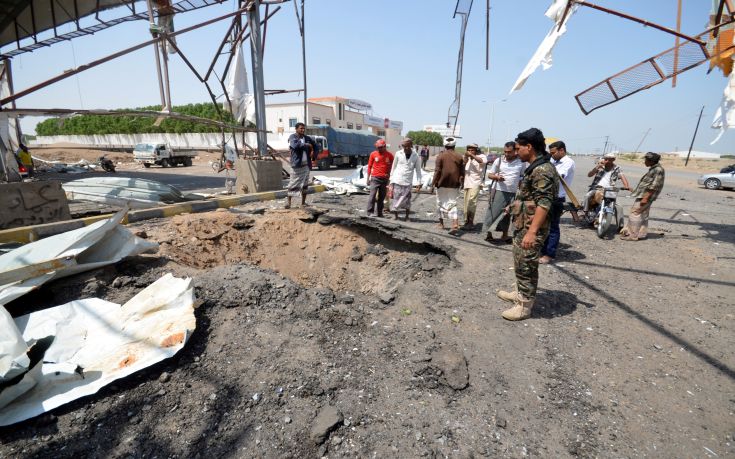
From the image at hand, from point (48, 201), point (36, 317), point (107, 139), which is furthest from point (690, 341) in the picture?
point (107, 139)

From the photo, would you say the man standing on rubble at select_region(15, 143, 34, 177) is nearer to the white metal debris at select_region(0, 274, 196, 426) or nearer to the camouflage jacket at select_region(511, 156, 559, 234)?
the white metal debris at select_region(0, 274, 196, 426)

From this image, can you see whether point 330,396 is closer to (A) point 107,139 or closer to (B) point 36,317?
(B) point 36,317

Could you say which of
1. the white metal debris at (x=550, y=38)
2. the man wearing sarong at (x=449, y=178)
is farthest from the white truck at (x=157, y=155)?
the white metal debris at (x=550, y=38)

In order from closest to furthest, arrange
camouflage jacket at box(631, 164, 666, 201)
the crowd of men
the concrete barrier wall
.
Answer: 1. the crowd of men
2. camouflage jacket at box(631, 164, 666, 201)
3. the concrete barrier wall

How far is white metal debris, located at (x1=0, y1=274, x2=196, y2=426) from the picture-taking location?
77.5 inches

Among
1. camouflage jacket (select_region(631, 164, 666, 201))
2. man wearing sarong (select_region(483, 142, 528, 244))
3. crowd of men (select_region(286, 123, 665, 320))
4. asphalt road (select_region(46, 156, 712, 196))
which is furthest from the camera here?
asphalt road (select_region(46, 156, 712, 196))

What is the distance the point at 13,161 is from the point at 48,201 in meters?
1.05

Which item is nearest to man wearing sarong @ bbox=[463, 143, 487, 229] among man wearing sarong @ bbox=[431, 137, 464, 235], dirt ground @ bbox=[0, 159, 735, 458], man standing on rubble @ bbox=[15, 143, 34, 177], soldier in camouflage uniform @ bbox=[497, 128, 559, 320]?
man wearing sarong @ bbox=[431, 137, 464, 235]

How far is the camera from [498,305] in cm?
351

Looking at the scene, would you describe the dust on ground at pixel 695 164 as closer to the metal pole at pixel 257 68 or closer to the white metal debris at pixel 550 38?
the white metal debris at pixel 550 38

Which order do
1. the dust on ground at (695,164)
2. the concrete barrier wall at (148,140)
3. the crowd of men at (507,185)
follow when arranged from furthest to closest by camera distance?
the concrete barrier wall at (148,140) < the dust on ground at (695,164) < the crowd of men at (507,185)

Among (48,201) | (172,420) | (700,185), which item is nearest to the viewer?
(172,420)

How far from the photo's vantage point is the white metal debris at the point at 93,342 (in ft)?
6.46

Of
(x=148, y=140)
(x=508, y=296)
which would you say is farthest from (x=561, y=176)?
(x=148, y=140)
